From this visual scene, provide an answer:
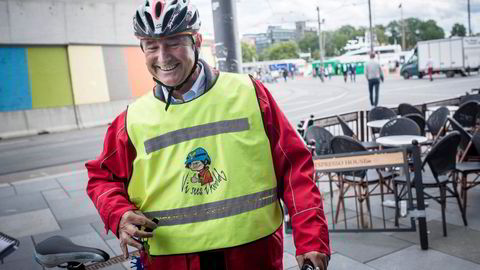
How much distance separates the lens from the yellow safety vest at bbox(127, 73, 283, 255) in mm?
1926

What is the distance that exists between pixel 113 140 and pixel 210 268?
0.77 meters

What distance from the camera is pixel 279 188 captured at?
2086mm

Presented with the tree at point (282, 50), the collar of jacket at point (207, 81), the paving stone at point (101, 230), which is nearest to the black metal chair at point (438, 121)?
the paving stone at point (101, 230)

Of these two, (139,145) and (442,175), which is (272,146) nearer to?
(139,145)

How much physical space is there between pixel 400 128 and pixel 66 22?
692 inches

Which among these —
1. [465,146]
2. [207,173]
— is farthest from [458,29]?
[207,173]

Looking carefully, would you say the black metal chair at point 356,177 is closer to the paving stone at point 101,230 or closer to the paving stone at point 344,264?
the paving stone at point 344,264

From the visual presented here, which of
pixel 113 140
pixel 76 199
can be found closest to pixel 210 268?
pixel 113 140

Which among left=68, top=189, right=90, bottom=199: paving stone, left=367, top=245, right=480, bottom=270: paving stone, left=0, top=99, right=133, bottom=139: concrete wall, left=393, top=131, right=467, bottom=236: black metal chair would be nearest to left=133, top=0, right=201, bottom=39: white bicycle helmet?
left=367, top=245, right=480, bottom=270: paving stone

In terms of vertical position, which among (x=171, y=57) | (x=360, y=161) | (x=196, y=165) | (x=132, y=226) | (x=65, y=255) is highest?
(x=171, y=57)

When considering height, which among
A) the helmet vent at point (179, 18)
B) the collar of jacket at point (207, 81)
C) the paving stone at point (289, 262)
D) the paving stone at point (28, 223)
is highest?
the helmet vent at point (179, 18)

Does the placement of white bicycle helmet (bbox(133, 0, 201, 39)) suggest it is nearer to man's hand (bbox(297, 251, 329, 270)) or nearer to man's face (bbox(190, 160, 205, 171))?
man's face (bbox(190, 160, 205, 171))

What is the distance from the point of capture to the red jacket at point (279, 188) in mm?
1858

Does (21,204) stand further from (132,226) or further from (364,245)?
(132,226)
